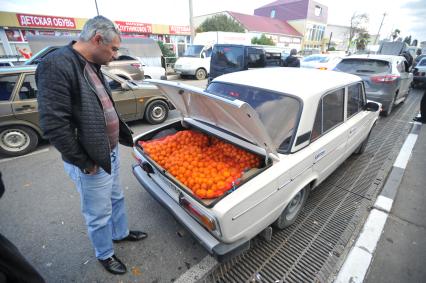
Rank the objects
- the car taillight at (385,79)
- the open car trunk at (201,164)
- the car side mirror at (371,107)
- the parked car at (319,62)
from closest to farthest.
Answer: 1. the open car trunk at (201,164)
2. the car side mirror at (371,107)
3. the car taillight at (385,79)
4. the parked car at (319,62)

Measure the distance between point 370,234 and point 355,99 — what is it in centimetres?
190

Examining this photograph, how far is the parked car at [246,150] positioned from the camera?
1771 mm

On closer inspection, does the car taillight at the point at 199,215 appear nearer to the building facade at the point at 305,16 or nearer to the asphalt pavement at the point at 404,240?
the asphalt pavement at the point at 404,240

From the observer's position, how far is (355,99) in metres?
3.29

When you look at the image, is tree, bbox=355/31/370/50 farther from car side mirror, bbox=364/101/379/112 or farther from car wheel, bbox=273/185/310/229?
car wheel, bbox=273/185/310/229

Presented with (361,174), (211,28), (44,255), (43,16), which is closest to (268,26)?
(211,28)

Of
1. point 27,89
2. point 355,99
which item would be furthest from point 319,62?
point 27,89

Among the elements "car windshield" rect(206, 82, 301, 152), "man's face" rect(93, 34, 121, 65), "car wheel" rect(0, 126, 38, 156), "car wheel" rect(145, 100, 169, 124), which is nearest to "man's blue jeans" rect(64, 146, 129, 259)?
"man's face" rect(93, 34, 121, 65)

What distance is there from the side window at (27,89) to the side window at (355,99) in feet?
18.3

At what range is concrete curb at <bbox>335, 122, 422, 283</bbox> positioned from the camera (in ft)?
6.91

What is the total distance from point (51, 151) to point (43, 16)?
19674mm

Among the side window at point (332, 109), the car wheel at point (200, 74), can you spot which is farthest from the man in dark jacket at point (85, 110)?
the car wheel at point (200, 74)

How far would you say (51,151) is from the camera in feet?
14.8

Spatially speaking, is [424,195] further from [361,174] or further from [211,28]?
[211,28]
